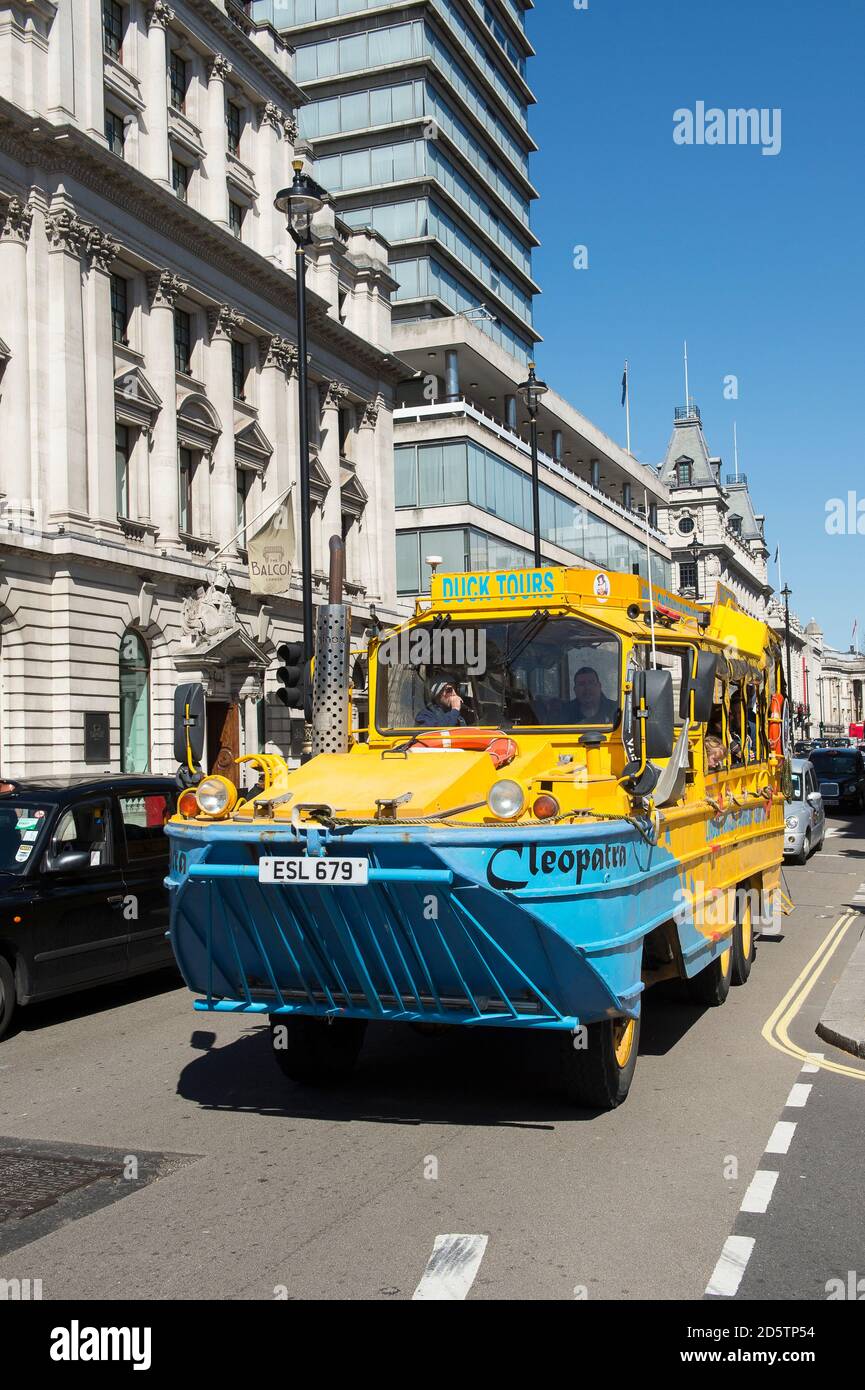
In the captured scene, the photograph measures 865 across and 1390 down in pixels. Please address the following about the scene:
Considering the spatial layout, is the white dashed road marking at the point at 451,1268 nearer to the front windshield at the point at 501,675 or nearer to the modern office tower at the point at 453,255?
the front windshield at the point at 501,675

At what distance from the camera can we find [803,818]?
80.9 ft

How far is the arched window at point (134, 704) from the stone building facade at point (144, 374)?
0.07m

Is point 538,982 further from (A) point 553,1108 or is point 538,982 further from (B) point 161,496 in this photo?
(B) point 161,496

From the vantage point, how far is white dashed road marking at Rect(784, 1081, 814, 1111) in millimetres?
7746

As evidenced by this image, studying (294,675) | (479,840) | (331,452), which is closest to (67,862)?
(479,840)

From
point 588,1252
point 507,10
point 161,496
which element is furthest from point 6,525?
point 507,10

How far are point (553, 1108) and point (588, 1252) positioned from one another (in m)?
2.22

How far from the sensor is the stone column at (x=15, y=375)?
27469mm

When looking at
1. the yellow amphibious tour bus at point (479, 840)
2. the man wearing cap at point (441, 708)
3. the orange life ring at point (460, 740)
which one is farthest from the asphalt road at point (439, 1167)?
the man wearing cap at point (441, 708)

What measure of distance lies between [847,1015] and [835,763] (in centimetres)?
3500

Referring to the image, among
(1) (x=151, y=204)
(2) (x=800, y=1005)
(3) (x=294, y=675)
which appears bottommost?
(2) (x=800, y=1005)

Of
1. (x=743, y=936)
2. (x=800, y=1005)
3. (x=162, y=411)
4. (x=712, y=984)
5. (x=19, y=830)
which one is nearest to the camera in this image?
(x=712, y=984)

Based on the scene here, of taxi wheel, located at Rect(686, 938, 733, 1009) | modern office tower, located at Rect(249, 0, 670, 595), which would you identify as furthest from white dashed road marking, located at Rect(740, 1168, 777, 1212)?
modern office tower, located at Rect(249, 0, 670, 595)

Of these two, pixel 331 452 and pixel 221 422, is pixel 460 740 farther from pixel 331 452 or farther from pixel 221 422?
pixel 331 452
